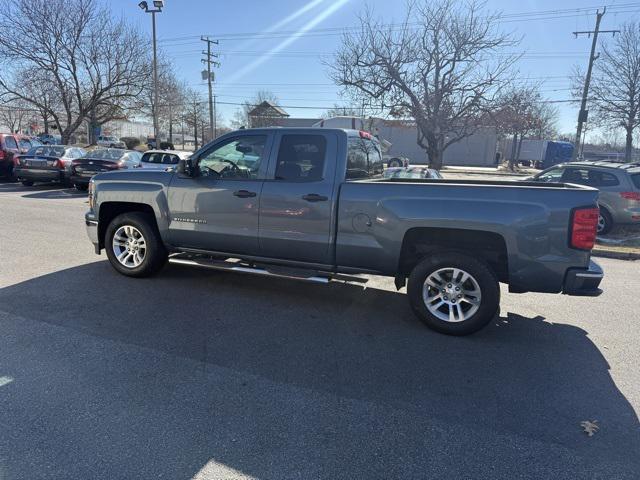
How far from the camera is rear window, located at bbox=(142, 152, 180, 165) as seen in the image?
15.3 metres

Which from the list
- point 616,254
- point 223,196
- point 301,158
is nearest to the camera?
point 301,158

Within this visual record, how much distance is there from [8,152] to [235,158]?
16422 mm

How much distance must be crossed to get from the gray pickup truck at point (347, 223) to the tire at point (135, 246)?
0.02 m

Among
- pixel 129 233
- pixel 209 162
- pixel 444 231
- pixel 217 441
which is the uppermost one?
pixel 209 162

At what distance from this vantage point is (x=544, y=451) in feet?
8.65

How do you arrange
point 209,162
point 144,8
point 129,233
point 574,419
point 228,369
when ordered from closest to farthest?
point 574,419 → point 228,369 → point 209,162 → point 129,233 → point 144,8

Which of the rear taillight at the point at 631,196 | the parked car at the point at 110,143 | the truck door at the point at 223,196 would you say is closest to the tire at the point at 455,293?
the truck door at the point at 223,196

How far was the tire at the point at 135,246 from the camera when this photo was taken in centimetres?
556

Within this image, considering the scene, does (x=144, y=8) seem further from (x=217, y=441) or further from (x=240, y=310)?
(x=217, y=441)

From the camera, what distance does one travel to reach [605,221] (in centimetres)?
1023

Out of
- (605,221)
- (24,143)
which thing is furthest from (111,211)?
(24,143)

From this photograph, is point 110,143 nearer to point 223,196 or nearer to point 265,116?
point 265,116

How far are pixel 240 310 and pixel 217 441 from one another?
2.19 meters

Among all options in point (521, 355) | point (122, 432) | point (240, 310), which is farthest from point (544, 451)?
point (240, 310)
